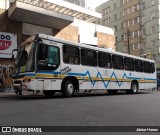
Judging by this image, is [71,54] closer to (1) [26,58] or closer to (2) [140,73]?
(1) [26,58]

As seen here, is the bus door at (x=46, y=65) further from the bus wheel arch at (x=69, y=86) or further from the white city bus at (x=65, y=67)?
the bus wheel arch at (x=69, y=86)

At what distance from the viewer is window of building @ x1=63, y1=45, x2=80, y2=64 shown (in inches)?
535

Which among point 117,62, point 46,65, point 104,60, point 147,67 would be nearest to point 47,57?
point 46,65

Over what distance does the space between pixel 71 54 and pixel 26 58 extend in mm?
2589

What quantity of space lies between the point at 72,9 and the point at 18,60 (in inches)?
854

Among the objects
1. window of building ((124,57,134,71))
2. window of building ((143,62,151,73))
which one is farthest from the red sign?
window of building ((143,62,151,73))

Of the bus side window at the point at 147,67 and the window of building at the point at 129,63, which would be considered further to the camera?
the bus side window at the point at 147,67

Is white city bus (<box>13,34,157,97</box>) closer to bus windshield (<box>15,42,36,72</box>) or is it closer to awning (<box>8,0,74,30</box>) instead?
bus windshield (<box>15,42,36,72</box>)

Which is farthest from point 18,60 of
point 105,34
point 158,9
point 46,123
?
point 158,9

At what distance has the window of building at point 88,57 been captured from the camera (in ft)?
48.5

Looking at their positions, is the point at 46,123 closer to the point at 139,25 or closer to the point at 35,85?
the point at 35,85

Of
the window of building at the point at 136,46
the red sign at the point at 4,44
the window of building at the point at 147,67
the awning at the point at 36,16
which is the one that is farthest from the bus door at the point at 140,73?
the window of building at the point at 136,46

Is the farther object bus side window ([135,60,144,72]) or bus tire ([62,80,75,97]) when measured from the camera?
bus side window ([135,60,144,72])

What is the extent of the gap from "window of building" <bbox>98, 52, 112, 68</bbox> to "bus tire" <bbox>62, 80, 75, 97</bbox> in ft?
9.66
